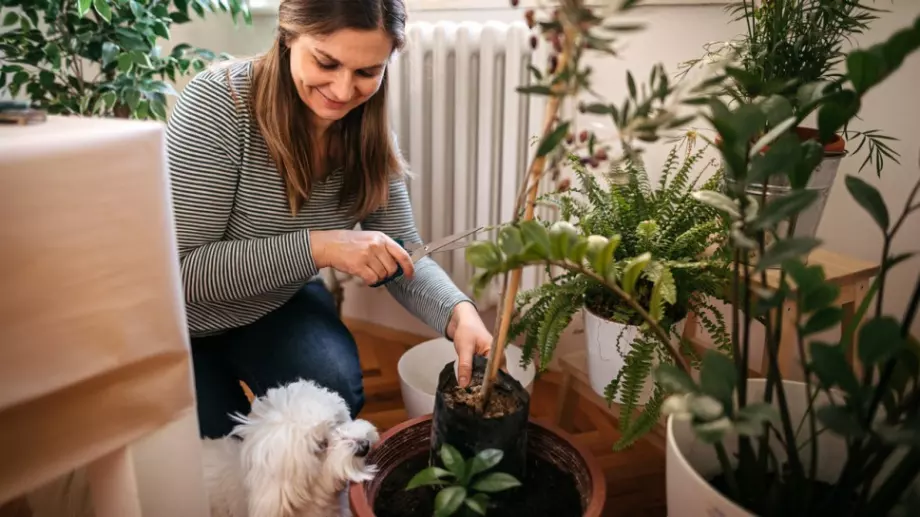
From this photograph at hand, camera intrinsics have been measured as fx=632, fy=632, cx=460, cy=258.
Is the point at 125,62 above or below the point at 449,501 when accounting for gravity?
above

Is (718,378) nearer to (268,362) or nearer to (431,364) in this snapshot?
(268,362)

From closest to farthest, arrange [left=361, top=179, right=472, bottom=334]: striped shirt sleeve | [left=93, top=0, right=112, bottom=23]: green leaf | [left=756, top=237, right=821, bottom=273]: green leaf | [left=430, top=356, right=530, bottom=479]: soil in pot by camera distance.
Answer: [left=756, top=237, right=821, bottom=273]: green leaf
[left=430, top=356, right=530, bottom=479]: soil in pot
[left=361, top=179, right=472, bottom=334]: striped shirt sleeve
[left=93, top=0, right=112, bottom=23]: green leaf

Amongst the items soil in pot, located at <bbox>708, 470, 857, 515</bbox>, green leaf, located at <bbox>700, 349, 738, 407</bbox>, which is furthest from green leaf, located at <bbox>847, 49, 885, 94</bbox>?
soil in pot, located at <bbox>708, 470, 857, 515</bbox>

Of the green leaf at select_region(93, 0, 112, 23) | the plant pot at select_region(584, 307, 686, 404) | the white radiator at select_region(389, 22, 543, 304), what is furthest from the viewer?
the white radiator at select_region(389, 22, 543, 304)

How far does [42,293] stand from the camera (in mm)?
545

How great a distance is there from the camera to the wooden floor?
116cm

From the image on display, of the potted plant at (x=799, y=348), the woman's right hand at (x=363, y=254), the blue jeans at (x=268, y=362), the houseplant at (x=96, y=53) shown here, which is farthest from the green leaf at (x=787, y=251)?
the houseplant at (x=96, y=53)

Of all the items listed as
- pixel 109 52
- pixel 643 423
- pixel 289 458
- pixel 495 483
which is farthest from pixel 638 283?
pixel 109 52

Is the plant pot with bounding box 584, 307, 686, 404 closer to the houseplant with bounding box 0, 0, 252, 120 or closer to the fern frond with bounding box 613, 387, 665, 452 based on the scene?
the fern frond with bounding box 613, 387, 665, 452

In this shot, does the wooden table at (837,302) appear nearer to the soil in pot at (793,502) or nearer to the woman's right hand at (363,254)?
the soil in pot at (793,502)

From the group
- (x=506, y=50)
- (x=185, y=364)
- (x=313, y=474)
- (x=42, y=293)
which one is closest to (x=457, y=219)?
(x=506, y=50)

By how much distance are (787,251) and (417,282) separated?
2.38ft

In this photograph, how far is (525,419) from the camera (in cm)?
69

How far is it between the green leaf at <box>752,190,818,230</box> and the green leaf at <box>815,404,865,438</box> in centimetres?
14
